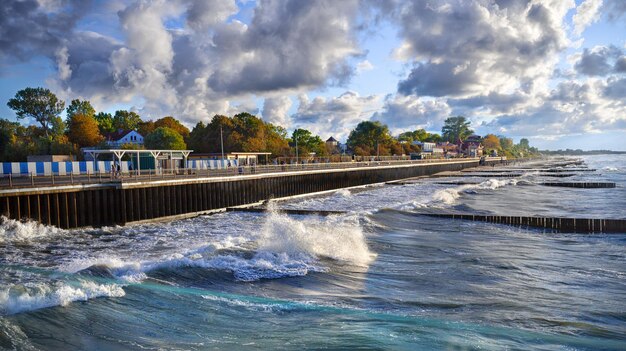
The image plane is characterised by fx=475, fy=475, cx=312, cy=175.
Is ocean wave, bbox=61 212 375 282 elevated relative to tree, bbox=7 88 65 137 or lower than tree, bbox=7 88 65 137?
lower

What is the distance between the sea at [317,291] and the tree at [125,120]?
340ft

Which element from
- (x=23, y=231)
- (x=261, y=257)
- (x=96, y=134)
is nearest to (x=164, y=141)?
(x=96, y=134)

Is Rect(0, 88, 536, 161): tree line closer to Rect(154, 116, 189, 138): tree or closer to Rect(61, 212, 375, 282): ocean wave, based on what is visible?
Rect(154, 116, 189, 138): tree

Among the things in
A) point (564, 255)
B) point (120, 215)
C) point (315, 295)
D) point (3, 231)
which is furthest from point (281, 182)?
point (315, 295)

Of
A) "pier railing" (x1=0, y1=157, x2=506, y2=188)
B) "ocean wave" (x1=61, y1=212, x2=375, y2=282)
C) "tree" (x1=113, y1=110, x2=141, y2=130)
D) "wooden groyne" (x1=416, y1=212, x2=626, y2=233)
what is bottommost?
"wooden groyne" (x1=416, y1=212, x2=626, y2=233)

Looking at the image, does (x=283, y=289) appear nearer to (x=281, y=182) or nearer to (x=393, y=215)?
(x=393, y=215)

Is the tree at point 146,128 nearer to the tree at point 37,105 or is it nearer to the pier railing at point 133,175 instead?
the tree at point 37,105

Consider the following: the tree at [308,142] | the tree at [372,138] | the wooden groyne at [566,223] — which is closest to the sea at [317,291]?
the wooden groyne at [566,223]

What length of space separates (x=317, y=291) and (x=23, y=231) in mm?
18868

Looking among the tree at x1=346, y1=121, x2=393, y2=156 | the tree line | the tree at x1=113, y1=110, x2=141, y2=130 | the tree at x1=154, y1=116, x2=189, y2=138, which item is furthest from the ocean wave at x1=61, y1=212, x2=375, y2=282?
the tree at x1=346, y1=121, x2=393, y2=156

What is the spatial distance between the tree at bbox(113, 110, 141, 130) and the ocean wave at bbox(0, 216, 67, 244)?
100525 mm

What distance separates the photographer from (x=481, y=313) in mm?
11430

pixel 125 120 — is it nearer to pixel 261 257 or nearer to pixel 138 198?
pixel 138 198

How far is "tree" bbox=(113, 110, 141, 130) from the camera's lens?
122 meters
